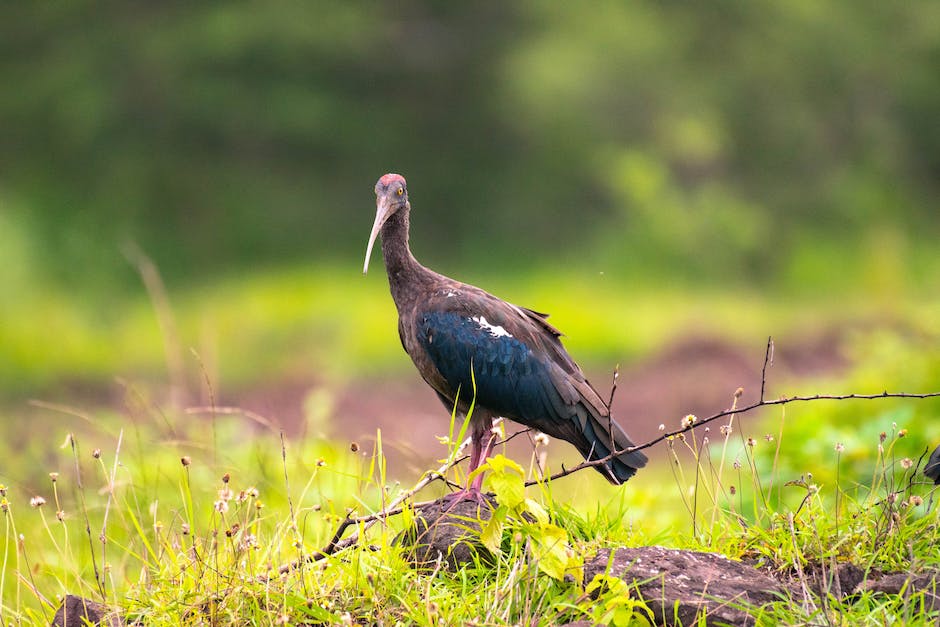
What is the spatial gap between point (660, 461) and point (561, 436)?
5.51 meters

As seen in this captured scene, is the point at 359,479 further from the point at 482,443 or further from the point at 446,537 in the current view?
the point at 482,443

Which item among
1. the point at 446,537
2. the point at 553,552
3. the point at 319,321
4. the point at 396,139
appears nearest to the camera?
the point at 553,552

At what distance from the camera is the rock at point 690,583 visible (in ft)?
12.0

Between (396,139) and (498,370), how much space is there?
391 inches

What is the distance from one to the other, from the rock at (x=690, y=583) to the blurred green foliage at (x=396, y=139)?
31.9 feet

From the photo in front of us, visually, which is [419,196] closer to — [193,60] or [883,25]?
[193,60]

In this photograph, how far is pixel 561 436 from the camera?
15.4 feet

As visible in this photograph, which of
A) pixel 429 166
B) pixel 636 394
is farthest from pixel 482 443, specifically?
pixel 429 166

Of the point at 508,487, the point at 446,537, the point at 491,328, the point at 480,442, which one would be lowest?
the point at 446,537

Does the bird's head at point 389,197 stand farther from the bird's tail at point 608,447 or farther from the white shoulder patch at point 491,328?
the bird's tail at point 608,447

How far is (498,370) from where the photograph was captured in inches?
186

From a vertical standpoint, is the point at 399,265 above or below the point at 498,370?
above

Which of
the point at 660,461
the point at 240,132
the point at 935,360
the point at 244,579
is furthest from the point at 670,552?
the point at 240,132

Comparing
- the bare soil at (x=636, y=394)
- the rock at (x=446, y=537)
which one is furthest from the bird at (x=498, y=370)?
the bare soil at (x=636, y=394)
